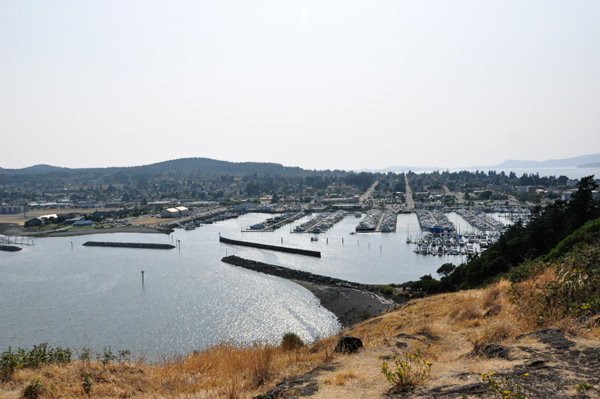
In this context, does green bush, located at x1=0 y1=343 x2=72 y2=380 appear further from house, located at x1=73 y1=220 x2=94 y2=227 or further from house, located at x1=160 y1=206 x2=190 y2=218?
house, located at x1=160 y1=206 x2=190 y2=218

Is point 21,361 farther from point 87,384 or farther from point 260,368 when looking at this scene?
point 260,368

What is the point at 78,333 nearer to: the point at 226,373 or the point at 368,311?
the point at 368,311

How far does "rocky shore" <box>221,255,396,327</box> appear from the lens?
13719 millimetres

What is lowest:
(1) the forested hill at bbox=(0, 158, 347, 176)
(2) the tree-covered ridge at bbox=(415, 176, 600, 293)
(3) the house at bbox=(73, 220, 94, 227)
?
(3) the house at bbox=(73, 220, 94, 227)

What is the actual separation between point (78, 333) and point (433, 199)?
→ 5433 centimetres

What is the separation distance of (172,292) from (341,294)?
7.72m

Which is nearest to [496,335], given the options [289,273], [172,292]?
[172,292]

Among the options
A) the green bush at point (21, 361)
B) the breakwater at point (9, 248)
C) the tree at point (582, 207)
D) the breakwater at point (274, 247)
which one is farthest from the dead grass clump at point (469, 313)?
the breakwater at point (9, 248)

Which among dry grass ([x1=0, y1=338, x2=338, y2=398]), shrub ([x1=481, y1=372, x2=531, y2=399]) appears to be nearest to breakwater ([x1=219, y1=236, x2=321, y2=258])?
dry grass ([x1=0, y1=338, x2=338, y2=398])

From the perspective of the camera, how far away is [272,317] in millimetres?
14102

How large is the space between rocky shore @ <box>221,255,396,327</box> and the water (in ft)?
1.92

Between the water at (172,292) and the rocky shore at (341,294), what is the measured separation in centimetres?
59

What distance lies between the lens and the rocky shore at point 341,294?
13.7m

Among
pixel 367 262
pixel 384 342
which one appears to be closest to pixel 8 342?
pixel 384 342
